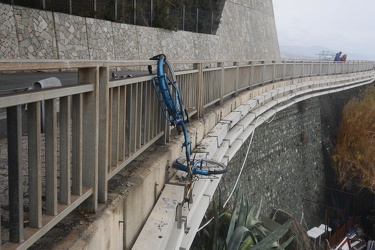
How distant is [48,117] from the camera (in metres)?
2.19

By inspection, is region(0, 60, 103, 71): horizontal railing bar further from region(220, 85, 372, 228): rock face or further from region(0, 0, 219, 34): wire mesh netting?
region(0, 0, 219, 34): wire mesh netting

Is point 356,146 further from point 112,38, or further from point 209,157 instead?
point 209,157

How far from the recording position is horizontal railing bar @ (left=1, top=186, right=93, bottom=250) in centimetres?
197

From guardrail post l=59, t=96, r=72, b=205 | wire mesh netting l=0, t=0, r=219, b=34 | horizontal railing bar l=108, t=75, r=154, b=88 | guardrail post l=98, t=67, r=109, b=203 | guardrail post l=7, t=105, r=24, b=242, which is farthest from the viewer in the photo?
wire mesh netting l=0, t=0, r=219, b=34

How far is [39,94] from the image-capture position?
1.99 m

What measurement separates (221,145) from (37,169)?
17.1 ft

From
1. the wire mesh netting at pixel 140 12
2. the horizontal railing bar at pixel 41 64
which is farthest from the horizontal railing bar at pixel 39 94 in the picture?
the wire mesh netting at pixel 140 12

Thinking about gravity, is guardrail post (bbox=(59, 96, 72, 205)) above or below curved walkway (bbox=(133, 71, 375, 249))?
above

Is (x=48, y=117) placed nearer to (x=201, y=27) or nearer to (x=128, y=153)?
(x=128, y=153)

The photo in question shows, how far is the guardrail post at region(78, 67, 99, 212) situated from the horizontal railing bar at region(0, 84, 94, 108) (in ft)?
0.23

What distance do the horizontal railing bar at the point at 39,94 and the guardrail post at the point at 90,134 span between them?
0.23 ft

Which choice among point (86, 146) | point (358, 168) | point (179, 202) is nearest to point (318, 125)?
point (358, 168)

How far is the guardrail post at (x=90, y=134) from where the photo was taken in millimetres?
2631

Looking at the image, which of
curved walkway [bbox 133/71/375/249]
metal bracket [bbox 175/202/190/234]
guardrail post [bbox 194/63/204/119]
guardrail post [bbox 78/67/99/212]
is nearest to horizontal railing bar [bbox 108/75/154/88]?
guardrail post [bbox 78/67/99/212]
